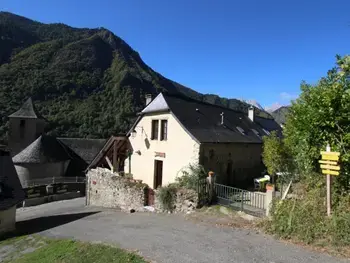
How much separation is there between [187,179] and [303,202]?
5.65m

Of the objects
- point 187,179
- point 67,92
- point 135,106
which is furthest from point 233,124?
point 67,92

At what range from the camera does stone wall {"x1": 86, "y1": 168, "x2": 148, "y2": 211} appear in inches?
631

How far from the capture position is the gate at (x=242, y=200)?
10.6 metres

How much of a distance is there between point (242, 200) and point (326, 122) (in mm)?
4473

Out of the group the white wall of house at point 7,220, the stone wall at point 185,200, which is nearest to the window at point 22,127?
the white wall of house at point 7,220

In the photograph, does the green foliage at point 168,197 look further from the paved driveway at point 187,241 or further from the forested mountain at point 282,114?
the forested mountain at point 282,114

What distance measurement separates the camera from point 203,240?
8242 millimetres

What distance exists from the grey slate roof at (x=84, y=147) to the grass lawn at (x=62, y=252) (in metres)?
A: 27.4

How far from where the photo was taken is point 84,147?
129 ft

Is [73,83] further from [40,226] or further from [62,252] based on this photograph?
[62,252]

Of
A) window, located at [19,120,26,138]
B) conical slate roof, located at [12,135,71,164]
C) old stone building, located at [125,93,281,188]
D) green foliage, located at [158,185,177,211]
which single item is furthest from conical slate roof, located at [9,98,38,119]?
green foliage, located at [158,185,177,211]

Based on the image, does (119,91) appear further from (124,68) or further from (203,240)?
(203,240)

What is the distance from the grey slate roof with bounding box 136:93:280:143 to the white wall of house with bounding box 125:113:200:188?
474mm

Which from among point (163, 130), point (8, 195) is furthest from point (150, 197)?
point (8, 195)
